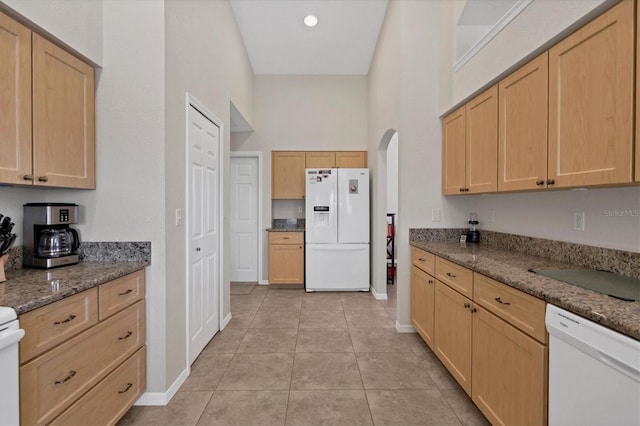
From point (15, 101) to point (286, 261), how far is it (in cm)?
361

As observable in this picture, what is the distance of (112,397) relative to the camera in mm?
1590

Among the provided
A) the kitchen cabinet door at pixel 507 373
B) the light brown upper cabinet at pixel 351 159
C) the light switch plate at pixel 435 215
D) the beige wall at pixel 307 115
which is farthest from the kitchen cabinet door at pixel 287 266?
the kitchen cabinet door at pixel 507 373

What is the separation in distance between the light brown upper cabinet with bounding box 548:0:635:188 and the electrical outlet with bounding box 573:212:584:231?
0.38 meters

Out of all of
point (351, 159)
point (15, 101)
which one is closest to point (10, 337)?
point (15, 101)

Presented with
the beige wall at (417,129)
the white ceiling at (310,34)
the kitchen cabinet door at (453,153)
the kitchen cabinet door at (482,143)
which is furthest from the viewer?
the white ceiling at (310,34)

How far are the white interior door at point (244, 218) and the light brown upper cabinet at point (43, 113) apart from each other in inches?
120

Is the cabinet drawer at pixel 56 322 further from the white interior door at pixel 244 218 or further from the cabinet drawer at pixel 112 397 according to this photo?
the white interior door at pixel 244 218

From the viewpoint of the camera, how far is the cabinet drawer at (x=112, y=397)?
4.47 feet

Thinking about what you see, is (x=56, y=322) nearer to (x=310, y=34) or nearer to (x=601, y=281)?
(x=601, y=281)

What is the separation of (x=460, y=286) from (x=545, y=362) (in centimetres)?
77

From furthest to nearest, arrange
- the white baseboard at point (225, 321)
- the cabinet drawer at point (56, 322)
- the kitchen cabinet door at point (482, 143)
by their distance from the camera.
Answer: the white baseboard at point (225, 321), the kitchen cabinet door at point (482, 143), the cabinet drawer at point (56, 322)

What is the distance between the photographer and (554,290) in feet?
4.04

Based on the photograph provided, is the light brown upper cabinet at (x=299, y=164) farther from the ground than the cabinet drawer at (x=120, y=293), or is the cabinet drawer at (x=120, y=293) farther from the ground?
the light brown upper cabinet at (x=299, y=164)

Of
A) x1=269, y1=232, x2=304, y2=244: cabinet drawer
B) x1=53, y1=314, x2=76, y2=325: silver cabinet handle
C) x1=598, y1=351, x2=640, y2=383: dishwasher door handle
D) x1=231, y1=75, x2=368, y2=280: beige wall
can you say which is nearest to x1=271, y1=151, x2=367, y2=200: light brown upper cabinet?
x1=231, y1=75, x2=368, y2=280: beige wall
